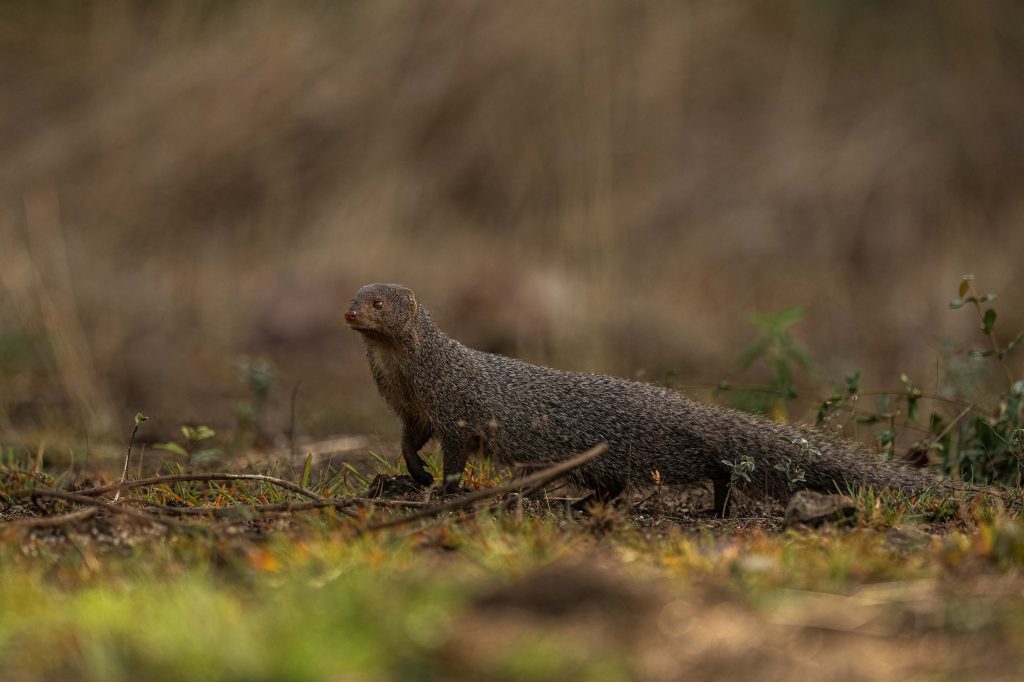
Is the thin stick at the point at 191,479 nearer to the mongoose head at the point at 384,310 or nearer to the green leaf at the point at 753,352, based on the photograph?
the mongoose head at the point at 384,310

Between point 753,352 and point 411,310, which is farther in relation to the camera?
point 753,352

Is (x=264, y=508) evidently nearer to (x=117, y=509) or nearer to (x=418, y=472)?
(x=117, y=509)

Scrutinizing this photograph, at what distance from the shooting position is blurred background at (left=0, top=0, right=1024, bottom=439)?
8.96 metres

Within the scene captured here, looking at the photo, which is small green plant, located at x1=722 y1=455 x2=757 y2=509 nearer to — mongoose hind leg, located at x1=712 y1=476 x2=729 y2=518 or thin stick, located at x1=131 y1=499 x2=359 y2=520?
mongoose hind leg, located at x1=712 y1=476 x2=729 y2=518

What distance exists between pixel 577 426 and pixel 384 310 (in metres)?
0.75

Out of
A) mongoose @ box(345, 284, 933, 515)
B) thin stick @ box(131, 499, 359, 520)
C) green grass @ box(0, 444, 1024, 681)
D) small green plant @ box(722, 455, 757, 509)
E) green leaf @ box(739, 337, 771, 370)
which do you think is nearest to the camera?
green grass @ box(0, 444, 1024, 681)

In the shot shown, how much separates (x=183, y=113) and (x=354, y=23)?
5.40ft

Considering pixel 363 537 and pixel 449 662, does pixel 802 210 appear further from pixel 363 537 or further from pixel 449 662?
pixel 449 662

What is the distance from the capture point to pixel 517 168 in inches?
411

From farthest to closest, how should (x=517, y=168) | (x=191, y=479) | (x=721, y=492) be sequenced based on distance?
(x=517, y=168) → (x=721, y=492) → (x=191, y=479)

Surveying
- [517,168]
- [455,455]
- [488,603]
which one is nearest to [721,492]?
[455,455]

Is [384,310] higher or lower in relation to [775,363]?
higher

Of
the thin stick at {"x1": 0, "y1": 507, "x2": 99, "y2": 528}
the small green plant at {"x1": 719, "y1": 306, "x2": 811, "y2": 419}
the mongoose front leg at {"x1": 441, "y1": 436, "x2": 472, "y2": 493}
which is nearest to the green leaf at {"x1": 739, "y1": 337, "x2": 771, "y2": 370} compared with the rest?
the small green plant at {"x1": 719, "y1": 306, "x2": 811, "y2": 419}

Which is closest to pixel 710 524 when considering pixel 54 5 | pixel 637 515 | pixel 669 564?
pixel 637 515
